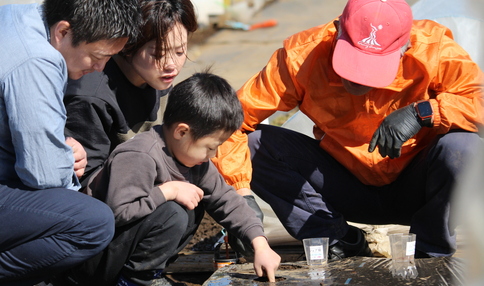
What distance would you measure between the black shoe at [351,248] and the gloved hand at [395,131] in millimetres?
507

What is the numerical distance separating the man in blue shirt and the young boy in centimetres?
14

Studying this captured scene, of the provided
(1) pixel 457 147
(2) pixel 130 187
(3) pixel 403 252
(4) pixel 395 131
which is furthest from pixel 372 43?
(2) pixel 130 187

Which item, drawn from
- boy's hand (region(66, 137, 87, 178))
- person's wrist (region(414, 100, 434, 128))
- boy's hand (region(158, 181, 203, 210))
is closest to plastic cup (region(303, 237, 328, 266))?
boy's hand (region(158, 181, 203, 210))

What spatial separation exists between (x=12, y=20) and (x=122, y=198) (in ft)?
2.34

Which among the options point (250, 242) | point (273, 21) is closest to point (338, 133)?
point (250, 242)

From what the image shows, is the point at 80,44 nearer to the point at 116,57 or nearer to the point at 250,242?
the point at 116,57

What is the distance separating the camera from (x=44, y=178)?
82.7 inches

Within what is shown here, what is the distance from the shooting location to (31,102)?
6.52ft

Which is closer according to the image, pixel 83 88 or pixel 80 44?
pixel 80 44

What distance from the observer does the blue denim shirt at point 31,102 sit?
1986 mm

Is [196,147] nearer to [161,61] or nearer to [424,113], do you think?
[161,61]

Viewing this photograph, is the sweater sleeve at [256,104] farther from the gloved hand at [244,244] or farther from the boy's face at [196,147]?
the boy's face at [196,147]

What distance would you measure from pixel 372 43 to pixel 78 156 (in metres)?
1.29

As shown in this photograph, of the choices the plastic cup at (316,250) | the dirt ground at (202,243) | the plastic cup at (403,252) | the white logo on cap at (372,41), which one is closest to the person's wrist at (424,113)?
the white logo on cap at (372,41)
